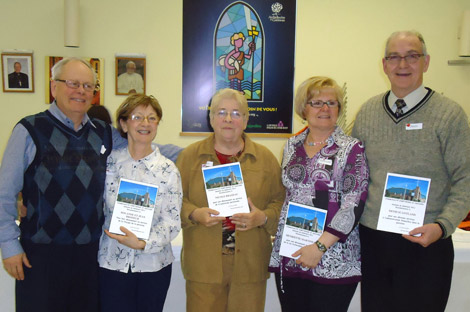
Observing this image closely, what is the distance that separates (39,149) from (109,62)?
10.7 feet

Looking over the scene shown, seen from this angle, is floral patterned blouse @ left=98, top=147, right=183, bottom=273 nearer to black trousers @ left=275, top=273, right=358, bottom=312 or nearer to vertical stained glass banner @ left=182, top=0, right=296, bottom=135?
black trousers @ left=275, top=273, right=358, bottom=312

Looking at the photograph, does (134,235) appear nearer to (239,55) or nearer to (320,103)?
(320,103)

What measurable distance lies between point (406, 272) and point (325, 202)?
49cm

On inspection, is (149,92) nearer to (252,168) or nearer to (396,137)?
(252,168)

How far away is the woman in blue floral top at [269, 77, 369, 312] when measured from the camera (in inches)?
69.9

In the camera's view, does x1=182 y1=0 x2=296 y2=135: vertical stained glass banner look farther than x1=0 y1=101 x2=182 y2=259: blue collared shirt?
Yes

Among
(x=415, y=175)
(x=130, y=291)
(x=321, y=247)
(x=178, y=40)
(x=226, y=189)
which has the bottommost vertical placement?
(x=130, y=291)

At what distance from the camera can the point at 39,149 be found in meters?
1.76

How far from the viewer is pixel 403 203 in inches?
69.2

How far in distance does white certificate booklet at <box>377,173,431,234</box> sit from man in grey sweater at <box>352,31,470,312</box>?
1.5 inches

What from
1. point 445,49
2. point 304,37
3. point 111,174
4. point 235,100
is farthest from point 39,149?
point 445,49

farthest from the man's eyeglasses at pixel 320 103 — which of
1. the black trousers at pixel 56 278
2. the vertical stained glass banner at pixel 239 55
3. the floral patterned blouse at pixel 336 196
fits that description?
the vertical stained glass banner at pixel 239 55

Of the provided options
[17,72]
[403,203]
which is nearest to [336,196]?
[403,203]

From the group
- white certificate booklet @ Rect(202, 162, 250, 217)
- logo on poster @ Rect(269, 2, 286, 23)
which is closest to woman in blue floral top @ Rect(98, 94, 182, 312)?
white certificate booklet @ Rect(202, 162, 250, 217)
